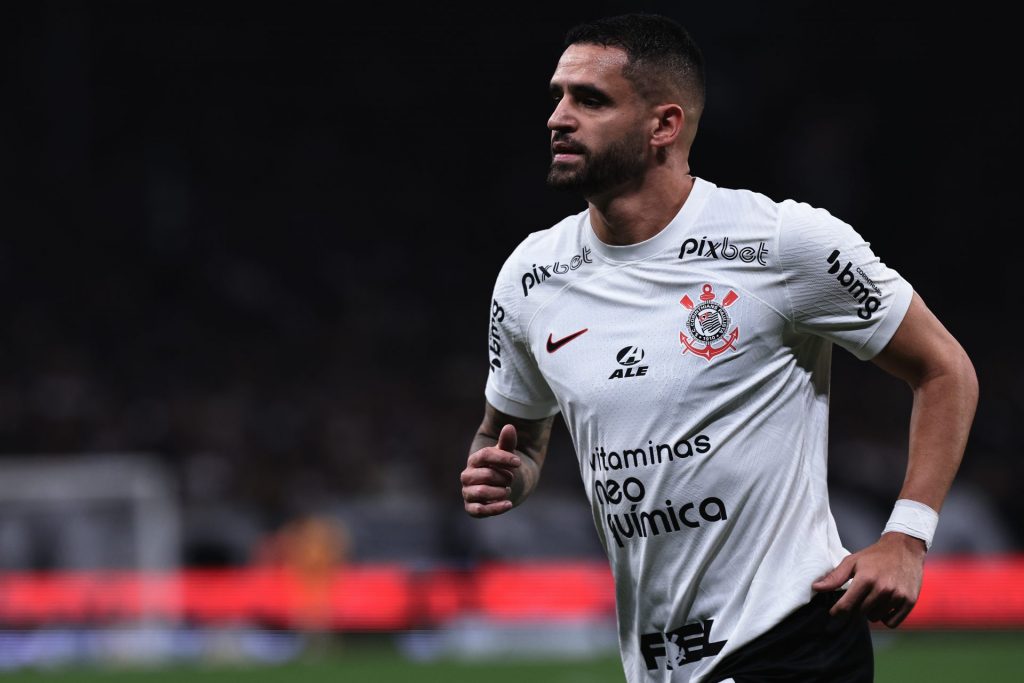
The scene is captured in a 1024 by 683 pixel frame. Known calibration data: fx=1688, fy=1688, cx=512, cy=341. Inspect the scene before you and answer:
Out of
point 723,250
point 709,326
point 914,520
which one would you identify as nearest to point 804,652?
point 914,520

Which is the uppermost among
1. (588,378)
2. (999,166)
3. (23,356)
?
(999,166)

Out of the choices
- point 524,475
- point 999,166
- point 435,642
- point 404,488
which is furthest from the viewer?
point 999,166

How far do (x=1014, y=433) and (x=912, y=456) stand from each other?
17418mm

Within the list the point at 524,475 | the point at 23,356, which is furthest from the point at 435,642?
the point at 524,475

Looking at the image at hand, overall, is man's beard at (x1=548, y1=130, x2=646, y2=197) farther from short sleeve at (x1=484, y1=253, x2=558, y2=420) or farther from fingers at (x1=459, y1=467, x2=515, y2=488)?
fingers at (x1=459, y1=467, x2=515, y2=488)

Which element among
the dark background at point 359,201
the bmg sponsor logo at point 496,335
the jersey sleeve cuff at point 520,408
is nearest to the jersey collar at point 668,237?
the bmg sponsor logo at point 496,335

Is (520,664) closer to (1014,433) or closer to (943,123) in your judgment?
(1014,433)

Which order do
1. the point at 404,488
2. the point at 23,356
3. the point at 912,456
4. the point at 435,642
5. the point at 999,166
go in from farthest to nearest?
the point at 999,166 < the point at 23,356 < the point at 404,488 < the point at 435,642 < the point at 912,456

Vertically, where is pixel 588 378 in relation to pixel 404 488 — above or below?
below

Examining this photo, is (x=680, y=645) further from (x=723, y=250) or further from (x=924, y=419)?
(x=723, y=250)

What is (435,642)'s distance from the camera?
53.0 feet

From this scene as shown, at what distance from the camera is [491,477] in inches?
149

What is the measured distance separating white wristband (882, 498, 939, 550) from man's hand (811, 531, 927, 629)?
0.02m

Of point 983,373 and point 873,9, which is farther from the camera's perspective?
point 873,9
